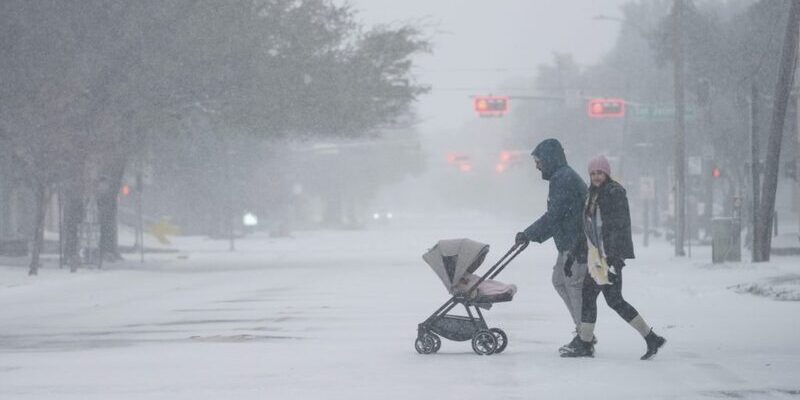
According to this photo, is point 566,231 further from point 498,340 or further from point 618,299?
point 498,340

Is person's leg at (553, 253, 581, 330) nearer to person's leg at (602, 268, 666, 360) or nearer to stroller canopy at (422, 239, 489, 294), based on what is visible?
person's leg at (602, 268, 666, 360)

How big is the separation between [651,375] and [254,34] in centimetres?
3090

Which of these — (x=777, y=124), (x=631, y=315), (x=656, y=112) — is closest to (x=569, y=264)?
(x=631, y=315)

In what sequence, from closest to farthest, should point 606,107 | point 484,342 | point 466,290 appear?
point 466,290 < point 484,342 < point 606,107

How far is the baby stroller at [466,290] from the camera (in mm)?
15312

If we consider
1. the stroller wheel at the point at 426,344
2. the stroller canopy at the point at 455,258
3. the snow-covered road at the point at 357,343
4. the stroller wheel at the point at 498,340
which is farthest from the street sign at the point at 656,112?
the stroller canopy at the point at 455,258

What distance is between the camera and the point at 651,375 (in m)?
13.6

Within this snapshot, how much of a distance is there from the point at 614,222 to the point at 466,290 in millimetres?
1545

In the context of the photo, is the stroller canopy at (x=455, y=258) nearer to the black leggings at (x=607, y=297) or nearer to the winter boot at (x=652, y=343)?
the black leggings at (x=607, y=297)

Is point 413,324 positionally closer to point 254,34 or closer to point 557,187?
point 557,187

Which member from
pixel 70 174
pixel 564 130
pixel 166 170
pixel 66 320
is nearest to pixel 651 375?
pixel 66 320

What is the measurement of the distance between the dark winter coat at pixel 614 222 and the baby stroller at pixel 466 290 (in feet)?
2.56

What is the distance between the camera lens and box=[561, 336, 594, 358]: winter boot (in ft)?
49.3

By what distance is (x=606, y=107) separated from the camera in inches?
2408
